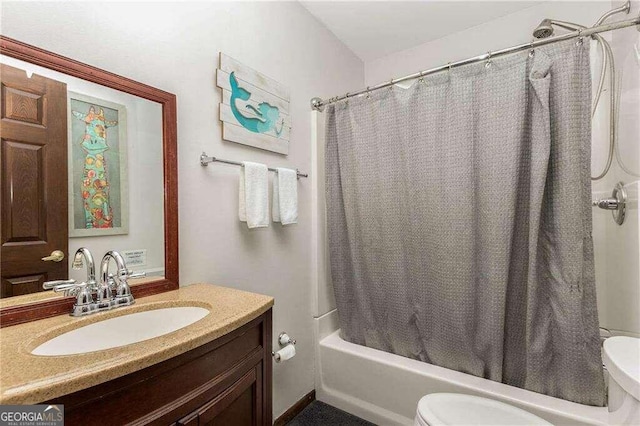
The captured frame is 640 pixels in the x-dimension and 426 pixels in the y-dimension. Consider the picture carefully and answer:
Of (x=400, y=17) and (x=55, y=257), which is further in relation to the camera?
(x=400, y=17)

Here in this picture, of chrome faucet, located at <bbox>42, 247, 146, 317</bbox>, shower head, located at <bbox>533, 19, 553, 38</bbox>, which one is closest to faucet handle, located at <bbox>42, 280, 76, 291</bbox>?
chrome faucet, located at <bbox>42, 247, 146, 317</bbox>

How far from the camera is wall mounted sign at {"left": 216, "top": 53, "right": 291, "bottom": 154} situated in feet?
4.53

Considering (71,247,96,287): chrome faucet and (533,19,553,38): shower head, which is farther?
(533,19,553,38): shower head

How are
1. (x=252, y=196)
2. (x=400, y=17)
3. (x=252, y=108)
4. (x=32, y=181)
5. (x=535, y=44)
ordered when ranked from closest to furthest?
(x=32, y=181)
(x=535, y=44)
(x=252, y=196)
(x=252, y=108)
(x=400, y=17)

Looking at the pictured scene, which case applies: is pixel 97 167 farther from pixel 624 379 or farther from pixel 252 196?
pixel 624 379

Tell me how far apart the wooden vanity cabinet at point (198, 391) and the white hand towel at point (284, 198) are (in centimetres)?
67

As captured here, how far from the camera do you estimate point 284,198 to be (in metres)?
1.60

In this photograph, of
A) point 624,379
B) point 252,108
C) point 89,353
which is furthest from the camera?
point 252,108

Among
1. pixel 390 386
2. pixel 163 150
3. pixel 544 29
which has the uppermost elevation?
pixel 544 29

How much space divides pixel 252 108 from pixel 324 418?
1.78m

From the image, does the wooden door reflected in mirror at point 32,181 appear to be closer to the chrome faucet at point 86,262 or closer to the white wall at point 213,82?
the chrome faucet at point 86,262

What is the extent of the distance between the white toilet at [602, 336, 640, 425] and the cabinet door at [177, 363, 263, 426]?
0.99 metres

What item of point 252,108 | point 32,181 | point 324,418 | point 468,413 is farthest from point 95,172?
point 324,418

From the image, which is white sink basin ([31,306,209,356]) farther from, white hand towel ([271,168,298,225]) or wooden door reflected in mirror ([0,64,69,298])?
white hand towel ([271,168,298,225])
